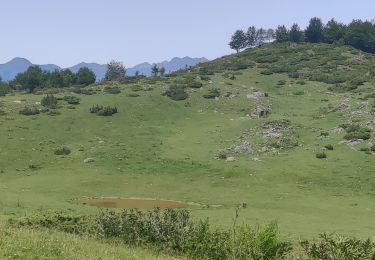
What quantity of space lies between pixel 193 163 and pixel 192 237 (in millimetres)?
31868

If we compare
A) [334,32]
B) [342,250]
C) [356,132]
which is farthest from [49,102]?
[334,32]

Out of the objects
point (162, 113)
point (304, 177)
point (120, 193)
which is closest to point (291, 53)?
point (162, 113)

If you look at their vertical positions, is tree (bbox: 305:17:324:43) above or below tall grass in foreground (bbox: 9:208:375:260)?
above

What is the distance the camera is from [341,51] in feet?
466

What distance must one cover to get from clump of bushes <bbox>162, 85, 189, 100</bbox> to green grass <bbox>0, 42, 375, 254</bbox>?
1362 mm

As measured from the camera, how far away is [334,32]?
173250 mm

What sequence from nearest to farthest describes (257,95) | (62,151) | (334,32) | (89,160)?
(89,160)
(62,151)
(257,95)
(334,32)

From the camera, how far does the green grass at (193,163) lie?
37781 millimetres

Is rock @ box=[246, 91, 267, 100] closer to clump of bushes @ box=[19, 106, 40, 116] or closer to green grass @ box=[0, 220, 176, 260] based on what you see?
clump of bushes @ box=[19, 106, 40, 116]

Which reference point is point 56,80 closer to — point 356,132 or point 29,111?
point 29,111

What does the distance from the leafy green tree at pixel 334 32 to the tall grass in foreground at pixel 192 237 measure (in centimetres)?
15847

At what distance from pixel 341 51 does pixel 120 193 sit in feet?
382

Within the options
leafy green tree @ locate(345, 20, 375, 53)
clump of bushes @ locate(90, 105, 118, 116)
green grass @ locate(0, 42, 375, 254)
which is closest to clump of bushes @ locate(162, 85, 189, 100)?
green grass @ locate(0, 42, 375, 254)

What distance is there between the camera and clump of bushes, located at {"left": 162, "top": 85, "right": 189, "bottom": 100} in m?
86.6
